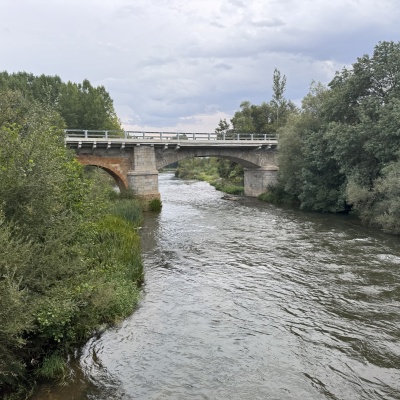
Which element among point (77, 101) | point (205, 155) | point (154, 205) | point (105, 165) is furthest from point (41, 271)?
point (77, 101)

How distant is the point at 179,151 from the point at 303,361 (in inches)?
1294

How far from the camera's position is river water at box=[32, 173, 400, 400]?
9375 mm

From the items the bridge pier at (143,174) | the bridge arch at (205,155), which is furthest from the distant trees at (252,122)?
the bridge pier at (143,174)

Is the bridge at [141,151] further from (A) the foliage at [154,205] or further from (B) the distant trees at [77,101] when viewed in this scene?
(B) the distant trees at [77,101]

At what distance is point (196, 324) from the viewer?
1272 centimetres

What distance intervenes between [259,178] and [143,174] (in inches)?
653

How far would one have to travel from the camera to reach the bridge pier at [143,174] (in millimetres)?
37219

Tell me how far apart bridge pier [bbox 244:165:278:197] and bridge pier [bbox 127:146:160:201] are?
14.8 meters

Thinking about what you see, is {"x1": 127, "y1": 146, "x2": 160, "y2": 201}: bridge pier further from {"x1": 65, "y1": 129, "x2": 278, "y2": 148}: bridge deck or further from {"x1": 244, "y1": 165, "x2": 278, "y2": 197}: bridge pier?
{"x1": 244, "y1": 165, "x2": 278, "y2": 197}: bridge pier

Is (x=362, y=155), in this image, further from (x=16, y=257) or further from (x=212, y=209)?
(x=16, y=257)

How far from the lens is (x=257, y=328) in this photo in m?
12.4

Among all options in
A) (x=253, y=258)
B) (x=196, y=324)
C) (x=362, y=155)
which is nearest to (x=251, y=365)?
(x=196, y=324)

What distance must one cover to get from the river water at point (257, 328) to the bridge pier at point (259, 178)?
24.1 meters

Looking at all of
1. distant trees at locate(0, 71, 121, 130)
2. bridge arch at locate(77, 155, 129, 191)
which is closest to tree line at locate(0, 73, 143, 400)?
bridge arch at locate(77, 155, 129, 191)
